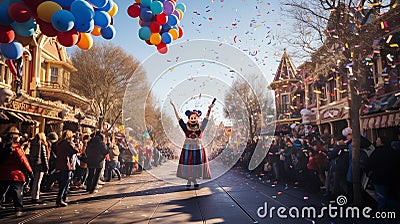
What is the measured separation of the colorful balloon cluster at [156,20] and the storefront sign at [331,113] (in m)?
17.6

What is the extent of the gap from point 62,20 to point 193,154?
6455 millimetres

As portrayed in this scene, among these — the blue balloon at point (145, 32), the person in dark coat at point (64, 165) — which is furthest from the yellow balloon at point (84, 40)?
the person in dark coat at point (64, 165)

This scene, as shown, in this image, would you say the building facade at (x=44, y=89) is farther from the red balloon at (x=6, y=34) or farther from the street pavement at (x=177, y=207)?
the red balloon at (x=6, y=34)

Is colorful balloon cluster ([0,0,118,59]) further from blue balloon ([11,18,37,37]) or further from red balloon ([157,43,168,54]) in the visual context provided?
red balloon ([157,43,168,54])

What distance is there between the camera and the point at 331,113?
23938mm

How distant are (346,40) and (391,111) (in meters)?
8.32

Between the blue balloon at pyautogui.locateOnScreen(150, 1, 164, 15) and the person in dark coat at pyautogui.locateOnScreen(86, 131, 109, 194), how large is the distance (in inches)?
178

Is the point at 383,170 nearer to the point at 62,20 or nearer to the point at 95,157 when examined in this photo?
the point at 62,20

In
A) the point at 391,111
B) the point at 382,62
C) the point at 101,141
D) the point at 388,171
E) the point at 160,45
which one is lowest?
the point at 388,171

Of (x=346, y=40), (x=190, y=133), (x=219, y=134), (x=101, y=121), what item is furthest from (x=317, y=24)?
(x=101, y=121)

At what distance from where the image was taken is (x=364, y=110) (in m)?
17.7

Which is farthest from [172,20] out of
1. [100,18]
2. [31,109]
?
[31,109]

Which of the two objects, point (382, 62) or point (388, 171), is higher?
point (382, 62)

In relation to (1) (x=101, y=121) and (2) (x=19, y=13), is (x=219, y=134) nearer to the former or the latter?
(1) (x=101, y=121)
